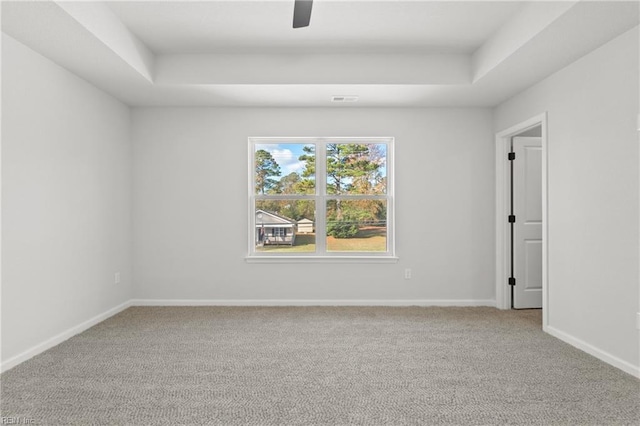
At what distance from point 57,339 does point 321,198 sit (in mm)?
2925

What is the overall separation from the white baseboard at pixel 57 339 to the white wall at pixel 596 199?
4297mm

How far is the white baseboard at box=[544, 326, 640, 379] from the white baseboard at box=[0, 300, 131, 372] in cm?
429

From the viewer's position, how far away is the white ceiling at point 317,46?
8.73 ft

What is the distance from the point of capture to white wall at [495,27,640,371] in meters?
2.68

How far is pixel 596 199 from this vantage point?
296 cm

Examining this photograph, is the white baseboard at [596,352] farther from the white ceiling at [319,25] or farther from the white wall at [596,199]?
the white ceiling at [319,25]

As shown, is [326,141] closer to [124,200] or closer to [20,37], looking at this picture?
[124,200]

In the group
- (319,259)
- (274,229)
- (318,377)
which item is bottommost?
(318,377)

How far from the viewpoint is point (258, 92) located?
3963 millimetres

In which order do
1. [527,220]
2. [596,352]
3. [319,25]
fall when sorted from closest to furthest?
[596,352]
[319,25]
[527,220]

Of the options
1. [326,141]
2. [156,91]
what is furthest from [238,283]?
[156,91]

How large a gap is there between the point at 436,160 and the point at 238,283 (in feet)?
9.00

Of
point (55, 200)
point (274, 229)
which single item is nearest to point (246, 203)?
point (274, 229)

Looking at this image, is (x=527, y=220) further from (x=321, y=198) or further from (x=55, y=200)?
(x=55, y=200)
